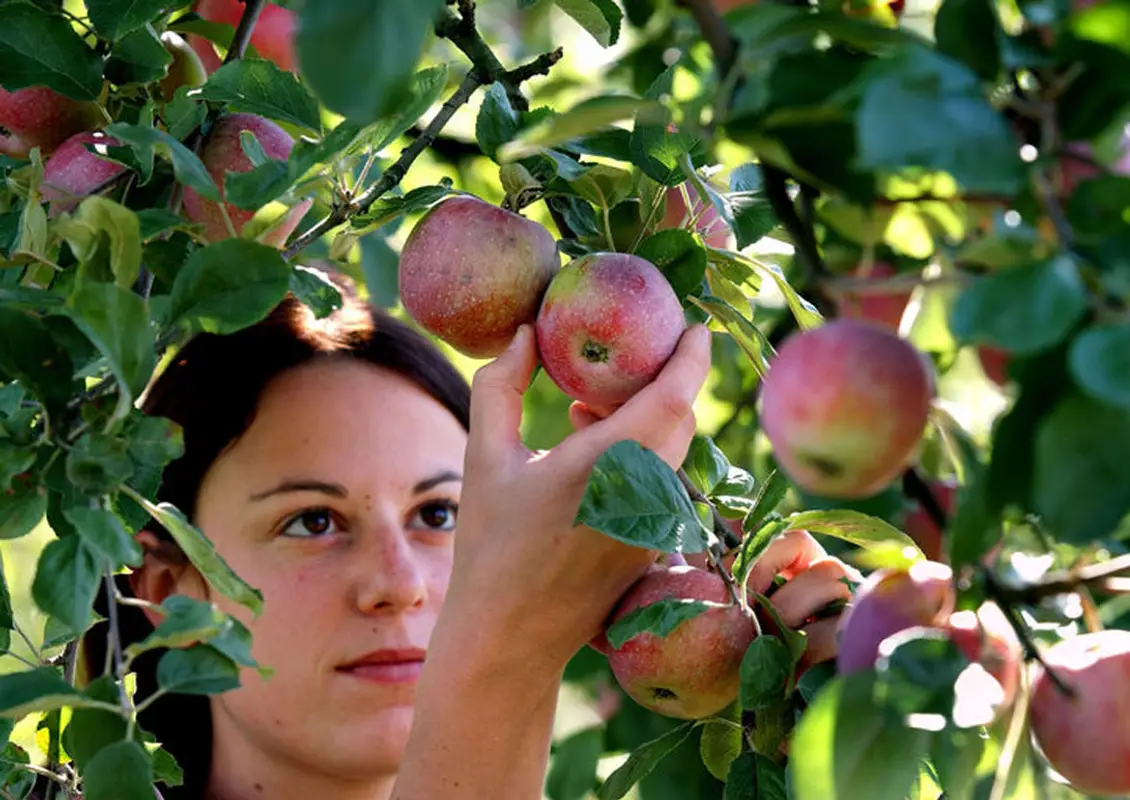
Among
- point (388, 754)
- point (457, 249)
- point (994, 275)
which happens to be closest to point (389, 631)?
point (388, 754)

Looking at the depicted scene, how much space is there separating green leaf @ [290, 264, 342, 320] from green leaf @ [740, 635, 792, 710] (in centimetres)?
35

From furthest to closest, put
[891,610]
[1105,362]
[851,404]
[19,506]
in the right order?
[19,506] → [891,610] → [851,404] → [1105,362]

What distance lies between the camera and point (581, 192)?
969 mm

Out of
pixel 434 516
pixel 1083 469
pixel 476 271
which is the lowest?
pixel 434 516

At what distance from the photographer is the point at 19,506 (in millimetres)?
807

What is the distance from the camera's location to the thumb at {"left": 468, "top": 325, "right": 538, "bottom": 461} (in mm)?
996

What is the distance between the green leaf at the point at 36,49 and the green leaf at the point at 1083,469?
0.75 m

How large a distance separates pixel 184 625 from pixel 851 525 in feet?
1.50

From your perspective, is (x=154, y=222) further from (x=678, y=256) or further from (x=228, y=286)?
(x=678, y=256)

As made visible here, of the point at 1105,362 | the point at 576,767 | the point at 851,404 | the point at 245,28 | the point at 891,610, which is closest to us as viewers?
the point at 1105,362

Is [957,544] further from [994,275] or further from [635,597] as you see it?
[635,597]

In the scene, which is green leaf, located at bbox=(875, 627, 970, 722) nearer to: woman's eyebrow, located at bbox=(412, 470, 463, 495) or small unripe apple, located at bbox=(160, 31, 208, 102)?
small unripe apple, located at bbox=(160, 31, 208, 102)

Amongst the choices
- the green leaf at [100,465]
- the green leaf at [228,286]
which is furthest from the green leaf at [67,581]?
the green leaf at [228,286]

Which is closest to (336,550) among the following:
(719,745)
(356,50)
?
(719,745)
